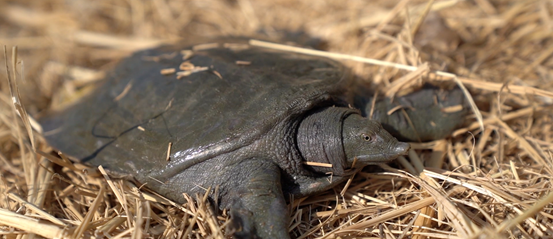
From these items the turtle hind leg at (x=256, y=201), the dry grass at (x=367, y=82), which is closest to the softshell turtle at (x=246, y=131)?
the turtle hind leg at (x=256, y=201)

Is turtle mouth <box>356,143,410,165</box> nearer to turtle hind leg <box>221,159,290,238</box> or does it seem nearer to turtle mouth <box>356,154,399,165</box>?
turtle mouth <box>356,154,399,165</box>

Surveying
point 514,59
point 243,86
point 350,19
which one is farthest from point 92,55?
point 514,59

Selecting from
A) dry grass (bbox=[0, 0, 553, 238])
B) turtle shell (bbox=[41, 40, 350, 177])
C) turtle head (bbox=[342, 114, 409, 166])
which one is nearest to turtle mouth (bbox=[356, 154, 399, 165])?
turtle head (bbox=[342, 114, 409, 166])

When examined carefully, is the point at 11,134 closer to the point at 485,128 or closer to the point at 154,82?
the point at 154,82

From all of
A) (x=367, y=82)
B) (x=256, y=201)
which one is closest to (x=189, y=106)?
(x=256, y=201)

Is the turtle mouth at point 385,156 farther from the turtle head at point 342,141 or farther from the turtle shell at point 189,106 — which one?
the turtle shell at point 189,106

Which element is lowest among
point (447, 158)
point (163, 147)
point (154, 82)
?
point (447, 158)
